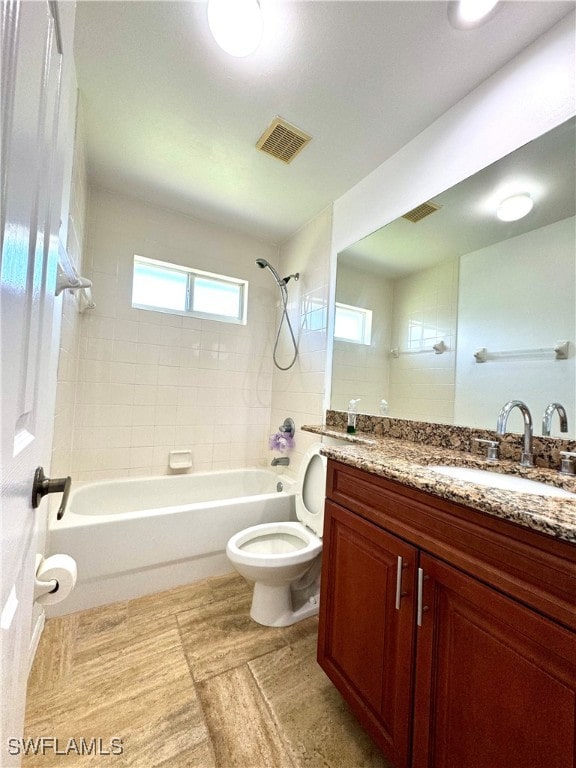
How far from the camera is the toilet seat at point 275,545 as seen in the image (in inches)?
55.1

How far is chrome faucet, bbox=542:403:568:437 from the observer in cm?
105

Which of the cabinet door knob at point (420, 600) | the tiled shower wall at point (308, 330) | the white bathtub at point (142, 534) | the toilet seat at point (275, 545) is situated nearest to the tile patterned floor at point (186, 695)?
the white bathtub at point (142, 534)

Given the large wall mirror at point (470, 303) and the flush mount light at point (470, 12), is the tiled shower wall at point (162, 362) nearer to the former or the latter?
the large wall mirror at point (470, 303)

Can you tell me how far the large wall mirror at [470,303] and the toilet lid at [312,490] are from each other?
409mm

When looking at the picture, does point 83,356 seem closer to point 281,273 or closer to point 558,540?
point 281,273

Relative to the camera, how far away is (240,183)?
78.8 inches

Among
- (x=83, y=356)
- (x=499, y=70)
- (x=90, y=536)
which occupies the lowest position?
(x=90, y=536)

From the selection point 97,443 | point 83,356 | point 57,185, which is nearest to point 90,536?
point 97,443

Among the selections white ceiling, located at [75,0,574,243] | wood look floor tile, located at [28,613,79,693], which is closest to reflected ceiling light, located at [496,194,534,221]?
white ceiling, located at [75,0,574,243]

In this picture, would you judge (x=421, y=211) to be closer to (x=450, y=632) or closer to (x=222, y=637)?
(x=450, y=632)

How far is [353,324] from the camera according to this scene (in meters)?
2.08

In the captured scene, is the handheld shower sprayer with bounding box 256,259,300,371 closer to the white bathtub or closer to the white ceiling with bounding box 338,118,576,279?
the white ceiling with bounding box 338,118,576,279

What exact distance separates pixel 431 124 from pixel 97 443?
277 centimetres

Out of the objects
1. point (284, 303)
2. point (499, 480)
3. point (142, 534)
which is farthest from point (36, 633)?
point (284, 303)
